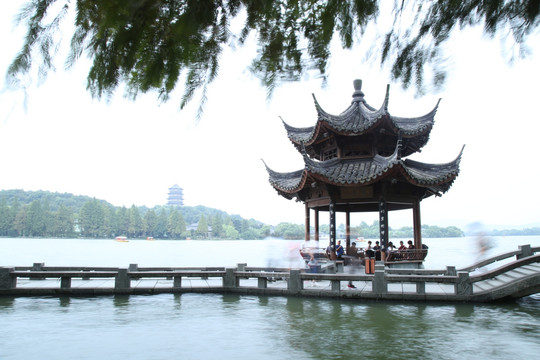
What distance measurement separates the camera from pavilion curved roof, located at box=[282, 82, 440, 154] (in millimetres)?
15609

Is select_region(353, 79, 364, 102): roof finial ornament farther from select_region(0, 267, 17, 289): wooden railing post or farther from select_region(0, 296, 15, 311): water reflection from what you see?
select_region(0, 296, 15, 311): water reflection

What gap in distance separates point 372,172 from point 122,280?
9.33 metres

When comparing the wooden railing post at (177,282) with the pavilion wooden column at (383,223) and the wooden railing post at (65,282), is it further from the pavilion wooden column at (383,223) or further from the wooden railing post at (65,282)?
the pavilion wooden column at (383,223)

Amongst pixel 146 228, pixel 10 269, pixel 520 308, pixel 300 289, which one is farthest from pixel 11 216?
pixel 520 308

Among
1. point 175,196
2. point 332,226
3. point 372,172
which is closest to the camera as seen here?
point 372,172

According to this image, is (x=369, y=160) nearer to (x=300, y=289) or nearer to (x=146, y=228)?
(x=300, y=289)

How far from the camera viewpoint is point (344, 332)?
8305 mm

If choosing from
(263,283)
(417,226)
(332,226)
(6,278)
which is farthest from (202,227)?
(263,283)

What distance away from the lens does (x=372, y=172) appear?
1494 centimetres

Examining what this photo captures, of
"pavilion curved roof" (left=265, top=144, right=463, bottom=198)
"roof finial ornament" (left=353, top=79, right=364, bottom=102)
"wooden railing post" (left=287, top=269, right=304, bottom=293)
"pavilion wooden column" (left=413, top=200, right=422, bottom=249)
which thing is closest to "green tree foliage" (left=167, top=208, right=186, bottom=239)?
"pavilion curved roof" (left=265, top=144, right=463, bottom=198)

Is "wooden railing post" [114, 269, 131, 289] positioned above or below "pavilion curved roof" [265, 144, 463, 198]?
below

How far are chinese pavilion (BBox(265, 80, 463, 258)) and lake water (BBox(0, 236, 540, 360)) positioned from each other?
4.81 metres

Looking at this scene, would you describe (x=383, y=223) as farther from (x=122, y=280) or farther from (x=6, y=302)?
(x=6, y=302)

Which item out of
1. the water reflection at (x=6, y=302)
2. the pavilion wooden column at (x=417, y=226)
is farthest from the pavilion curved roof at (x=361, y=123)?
the water reflection at (x=6, y=302)
